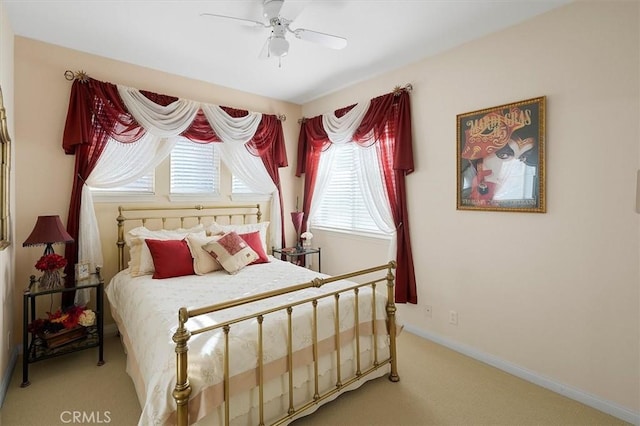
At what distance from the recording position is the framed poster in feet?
7.90

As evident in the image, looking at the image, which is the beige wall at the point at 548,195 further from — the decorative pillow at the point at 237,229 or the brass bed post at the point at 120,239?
the decorative pillow at the point at 237,229

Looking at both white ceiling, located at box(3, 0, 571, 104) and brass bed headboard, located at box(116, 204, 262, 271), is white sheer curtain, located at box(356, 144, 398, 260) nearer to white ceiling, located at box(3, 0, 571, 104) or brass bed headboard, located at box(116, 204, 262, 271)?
white ceiling, located at box(3, 0, 571, 104)

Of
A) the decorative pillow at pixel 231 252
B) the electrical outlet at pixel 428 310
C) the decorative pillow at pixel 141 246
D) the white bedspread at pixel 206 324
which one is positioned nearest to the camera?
the white bedspread at pixel 206 324

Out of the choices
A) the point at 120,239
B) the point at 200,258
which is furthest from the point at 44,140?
the point at 200,258

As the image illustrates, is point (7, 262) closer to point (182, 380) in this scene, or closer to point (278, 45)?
point (182, 380)

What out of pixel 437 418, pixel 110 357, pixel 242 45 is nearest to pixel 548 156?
pixel 437 418

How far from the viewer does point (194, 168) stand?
379 centimetres

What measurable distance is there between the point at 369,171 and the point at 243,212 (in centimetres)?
172

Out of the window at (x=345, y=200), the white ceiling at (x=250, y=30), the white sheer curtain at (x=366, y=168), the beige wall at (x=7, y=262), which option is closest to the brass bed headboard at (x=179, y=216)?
the beige wall at (x=7, y=262)

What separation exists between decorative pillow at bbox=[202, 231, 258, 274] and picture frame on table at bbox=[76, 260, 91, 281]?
38.9 inches

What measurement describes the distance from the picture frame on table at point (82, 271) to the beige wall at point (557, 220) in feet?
10.4

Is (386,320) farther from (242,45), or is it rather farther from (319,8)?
(242,45)

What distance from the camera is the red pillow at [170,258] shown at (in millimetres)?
2830

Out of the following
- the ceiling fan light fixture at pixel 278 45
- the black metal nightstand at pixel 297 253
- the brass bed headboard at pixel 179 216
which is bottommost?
the black metal nightstand at pixel 297 253
